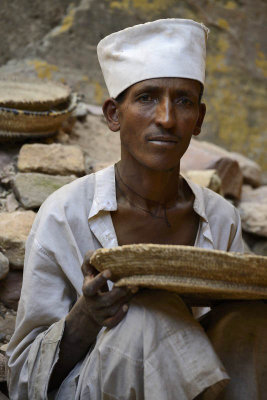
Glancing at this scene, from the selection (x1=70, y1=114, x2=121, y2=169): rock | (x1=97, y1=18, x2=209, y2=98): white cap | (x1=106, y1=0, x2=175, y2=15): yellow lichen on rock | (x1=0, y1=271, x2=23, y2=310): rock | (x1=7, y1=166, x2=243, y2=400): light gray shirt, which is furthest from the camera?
(x1=106, y1=0, x2=175, y2=15): yellow lichen on rock

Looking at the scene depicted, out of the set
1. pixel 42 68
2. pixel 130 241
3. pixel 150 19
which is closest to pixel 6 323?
pixel 130 241

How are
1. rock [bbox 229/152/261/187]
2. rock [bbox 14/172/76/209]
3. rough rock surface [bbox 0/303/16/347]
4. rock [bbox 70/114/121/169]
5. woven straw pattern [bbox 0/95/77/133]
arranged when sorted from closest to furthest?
rough rock surface [bbox 0/303/16/347] → rock [bbox 14/172/76/209] → woven straw pattern [bbox 0/95/77/133] → rock [bbox 70/114/121/169] → rock [bbox 229/152/261/187]

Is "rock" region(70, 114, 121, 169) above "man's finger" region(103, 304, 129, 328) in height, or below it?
below

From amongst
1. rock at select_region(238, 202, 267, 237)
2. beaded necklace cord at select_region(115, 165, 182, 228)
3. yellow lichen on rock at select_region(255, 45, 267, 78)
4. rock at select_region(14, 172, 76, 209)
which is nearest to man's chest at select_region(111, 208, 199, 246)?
beaded necklace cord at select_region(115, 165, 182, 228)

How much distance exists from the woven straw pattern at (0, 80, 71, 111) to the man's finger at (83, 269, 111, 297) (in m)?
1.92

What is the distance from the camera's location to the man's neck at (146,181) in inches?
84.5

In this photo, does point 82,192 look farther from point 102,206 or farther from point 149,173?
point 149,173

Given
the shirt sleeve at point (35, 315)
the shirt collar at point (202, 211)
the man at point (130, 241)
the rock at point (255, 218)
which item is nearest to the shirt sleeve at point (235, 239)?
the man at point (130, 241)

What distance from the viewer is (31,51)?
→ 470 centimetres

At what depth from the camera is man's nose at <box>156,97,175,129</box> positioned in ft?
6.43

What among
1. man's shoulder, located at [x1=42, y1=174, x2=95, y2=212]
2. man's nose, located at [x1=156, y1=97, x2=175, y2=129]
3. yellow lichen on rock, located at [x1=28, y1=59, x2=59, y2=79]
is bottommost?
yellow lichen on rock, located at [x1=28, y1=59, x2=59, y2=79]

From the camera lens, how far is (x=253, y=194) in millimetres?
4301

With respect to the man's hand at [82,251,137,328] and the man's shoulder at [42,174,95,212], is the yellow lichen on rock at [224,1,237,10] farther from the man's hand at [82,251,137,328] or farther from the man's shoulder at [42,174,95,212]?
the man's hand at [82,251,137,328]

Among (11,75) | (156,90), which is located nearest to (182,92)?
(156,90)
